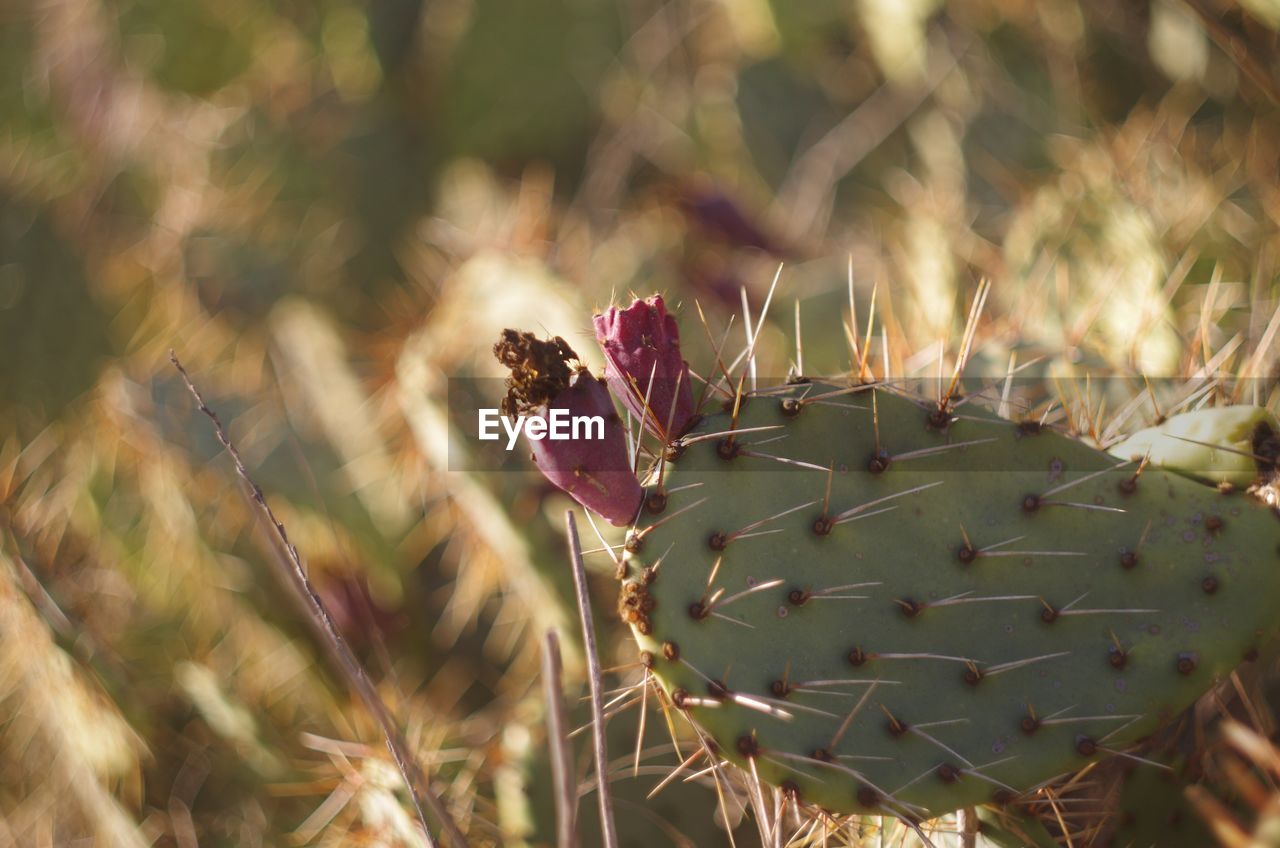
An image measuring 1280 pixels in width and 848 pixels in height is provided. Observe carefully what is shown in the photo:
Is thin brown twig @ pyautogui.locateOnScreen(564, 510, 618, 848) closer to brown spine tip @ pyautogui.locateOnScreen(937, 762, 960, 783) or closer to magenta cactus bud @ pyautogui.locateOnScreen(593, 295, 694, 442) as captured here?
magenta cactus bud @ pyautogui.locateOnScreen(593, 295, 694, 442)

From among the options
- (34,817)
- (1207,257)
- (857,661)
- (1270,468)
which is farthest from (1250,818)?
(34,817)

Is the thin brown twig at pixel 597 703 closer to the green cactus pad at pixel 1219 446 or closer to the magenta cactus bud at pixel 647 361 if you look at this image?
the magenta cactus bud at pixel 647 361

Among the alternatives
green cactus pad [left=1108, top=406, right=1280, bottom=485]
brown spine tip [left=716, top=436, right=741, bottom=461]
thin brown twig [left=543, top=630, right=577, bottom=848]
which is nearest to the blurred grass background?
green cactus pad [left=1108, top=406, right=1280, bottom=485]

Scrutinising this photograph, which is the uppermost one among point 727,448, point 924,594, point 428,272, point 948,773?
point 428,272

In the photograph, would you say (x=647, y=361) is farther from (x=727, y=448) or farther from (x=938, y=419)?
(x=938, y=419)

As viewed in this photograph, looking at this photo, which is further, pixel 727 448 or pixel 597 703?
pixel 727 448

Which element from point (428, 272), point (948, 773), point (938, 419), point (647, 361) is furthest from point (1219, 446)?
point (428, 272)
